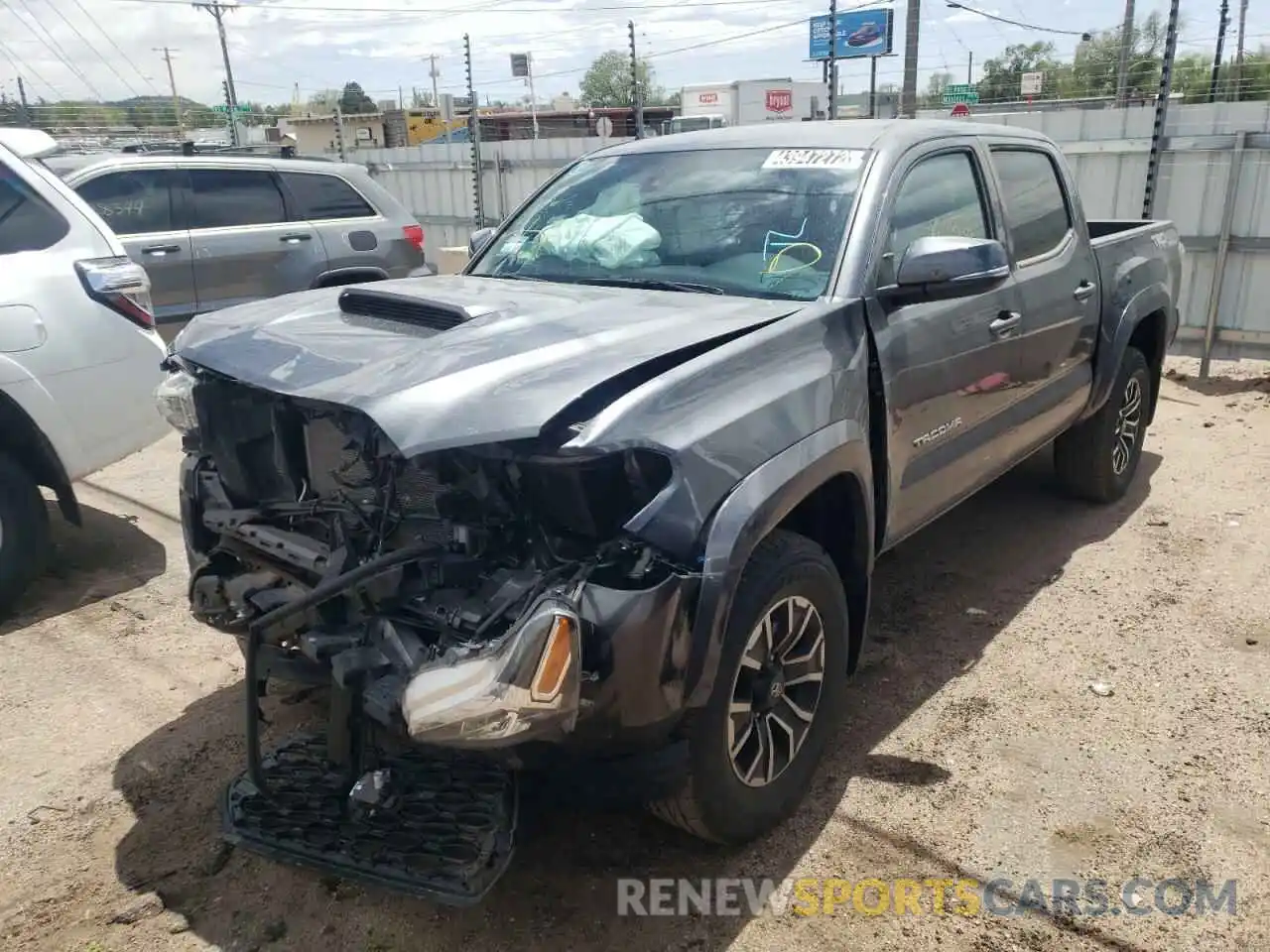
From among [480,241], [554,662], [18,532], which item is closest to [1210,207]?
[480,241]

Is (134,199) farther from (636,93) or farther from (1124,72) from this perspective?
(1124,72)

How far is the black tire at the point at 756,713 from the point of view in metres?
2.55

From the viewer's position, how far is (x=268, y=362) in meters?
2.73

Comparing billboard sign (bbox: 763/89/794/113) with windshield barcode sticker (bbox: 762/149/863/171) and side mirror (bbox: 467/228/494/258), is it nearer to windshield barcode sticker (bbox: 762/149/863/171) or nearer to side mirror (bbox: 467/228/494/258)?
side mirror (bbox: 467/228/494/258)

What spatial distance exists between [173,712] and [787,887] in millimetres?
2228

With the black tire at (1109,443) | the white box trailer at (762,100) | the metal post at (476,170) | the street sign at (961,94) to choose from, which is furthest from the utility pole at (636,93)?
the white box trailer at (762,100)

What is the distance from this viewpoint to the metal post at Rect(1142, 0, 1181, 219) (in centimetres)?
815

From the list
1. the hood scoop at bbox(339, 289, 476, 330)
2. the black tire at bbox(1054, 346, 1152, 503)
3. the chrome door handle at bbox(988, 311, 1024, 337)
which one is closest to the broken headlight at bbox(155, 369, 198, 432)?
the hood scoop at bbox(339, 289, 476, 330)

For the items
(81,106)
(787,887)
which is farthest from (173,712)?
(81,106)

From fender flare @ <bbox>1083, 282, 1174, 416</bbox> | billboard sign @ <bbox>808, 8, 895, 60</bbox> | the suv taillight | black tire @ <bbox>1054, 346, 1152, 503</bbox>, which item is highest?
billboard sign @ <bbox>808, 8, 895, 60</bbox>

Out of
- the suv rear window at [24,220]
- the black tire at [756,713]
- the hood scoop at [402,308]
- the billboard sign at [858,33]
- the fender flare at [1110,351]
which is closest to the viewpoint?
the black tire at [756,713]

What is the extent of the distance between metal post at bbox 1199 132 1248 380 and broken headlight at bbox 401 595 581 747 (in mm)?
7820

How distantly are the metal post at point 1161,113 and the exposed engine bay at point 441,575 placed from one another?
7.79 m

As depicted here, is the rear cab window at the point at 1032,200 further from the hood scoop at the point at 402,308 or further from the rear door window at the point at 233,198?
the rear door window at the point at 233,198
